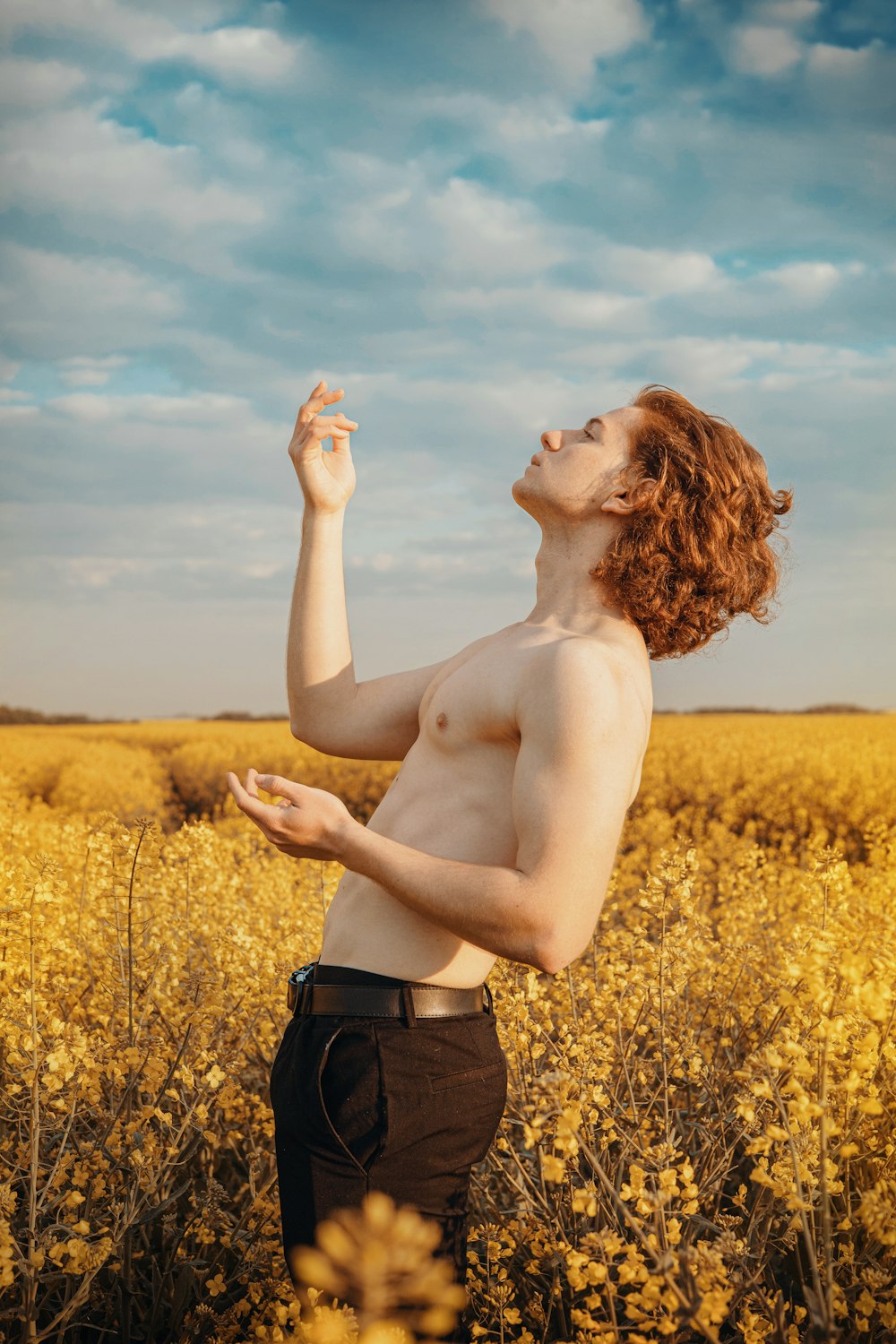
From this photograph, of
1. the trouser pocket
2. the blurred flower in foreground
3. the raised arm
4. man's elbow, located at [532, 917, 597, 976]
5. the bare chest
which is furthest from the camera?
the raised arm

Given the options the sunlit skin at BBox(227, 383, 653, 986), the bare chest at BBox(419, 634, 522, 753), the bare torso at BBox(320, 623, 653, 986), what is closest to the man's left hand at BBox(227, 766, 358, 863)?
the sunlit skin at BBox(227, 383, 653, 986)

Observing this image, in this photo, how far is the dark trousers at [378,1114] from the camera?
154cm

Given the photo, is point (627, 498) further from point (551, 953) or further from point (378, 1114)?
point (378, 1114)

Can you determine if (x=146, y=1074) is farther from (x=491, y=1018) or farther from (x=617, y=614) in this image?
(x=617, y=614)

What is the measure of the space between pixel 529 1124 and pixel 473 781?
77cm

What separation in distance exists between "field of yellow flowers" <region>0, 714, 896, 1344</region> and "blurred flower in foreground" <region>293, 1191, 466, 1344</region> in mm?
18

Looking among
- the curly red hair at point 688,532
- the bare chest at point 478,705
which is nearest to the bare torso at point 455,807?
the bare chest at point 478,705

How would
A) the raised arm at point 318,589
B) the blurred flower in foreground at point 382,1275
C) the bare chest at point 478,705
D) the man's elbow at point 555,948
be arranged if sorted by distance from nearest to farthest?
the blurred flower in foreground at point 382,1275, the man's elbow at point 555,948, the bare chest at point 478,705, the raised arm at point 318,589

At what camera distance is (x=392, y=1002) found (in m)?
1.58

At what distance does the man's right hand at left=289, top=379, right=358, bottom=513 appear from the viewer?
2086 millimetres

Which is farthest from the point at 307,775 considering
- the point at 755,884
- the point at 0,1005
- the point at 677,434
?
the point at 677,434

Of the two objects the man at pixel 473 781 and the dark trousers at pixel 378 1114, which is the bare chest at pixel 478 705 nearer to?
the man at pixel 473 781

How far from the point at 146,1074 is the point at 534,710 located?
1.48 meters

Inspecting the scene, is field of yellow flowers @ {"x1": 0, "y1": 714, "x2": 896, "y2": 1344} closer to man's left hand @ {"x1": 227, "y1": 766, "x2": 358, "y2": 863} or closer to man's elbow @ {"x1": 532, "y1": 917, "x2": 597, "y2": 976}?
man's elbow @ {"x1": 532, "y1": 917, "x2": 597, "y2": 976}
